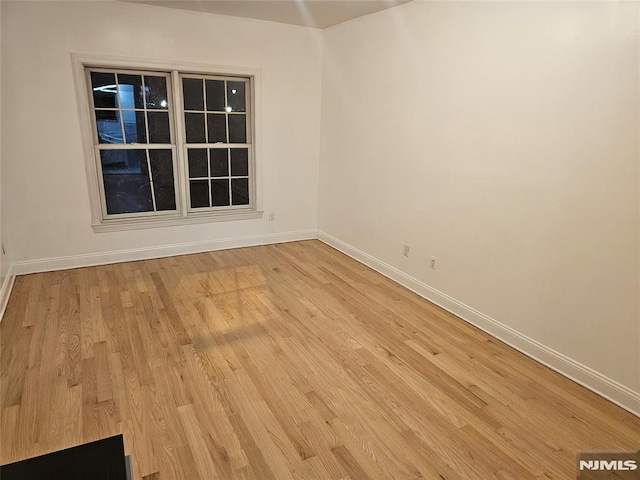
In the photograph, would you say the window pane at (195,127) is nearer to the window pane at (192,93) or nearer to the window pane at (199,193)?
the window pane at (192,93)

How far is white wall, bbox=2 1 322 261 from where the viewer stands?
11.6ft

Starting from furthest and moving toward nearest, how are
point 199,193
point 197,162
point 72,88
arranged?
point 199,193, point 197,162, point 72,88

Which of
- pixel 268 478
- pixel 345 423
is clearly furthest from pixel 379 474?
pixel 268 478

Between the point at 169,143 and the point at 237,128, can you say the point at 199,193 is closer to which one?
the point at 169,143

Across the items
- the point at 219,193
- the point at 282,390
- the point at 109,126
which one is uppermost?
the point at 109,126

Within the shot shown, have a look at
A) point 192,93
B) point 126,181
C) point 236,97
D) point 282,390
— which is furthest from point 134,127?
point 282,390

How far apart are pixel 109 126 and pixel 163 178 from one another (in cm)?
73

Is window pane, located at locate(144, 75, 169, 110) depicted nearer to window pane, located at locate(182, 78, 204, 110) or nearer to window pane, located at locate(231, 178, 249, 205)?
window pane, located at locate(182, 78, 204, 110)

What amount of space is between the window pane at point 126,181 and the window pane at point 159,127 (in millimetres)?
208

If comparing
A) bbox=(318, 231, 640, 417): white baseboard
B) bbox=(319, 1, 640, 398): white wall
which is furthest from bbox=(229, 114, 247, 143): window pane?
bbox=(318, 231, 640, 417): white baseboard

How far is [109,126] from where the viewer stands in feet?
13.4

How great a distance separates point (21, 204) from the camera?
147 inches

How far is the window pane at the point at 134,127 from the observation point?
4145mm

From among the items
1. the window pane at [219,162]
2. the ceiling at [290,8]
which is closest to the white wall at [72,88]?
the ceiling at [290,8]
